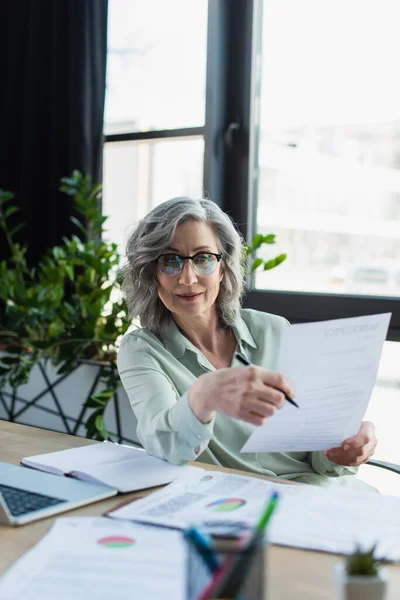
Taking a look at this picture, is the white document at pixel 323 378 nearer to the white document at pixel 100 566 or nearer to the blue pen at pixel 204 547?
the white document at pixel 100 566

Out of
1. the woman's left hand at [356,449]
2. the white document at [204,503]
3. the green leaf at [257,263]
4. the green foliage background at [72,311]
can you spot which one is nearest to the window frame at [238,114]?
the green leaf at [257,263]

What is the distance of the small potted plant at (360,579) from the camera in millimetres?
742

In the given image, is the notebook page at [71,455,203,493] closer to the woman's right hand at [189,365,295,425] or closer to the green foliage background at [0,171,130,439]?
the woman's right hand at [189,365,295,425]

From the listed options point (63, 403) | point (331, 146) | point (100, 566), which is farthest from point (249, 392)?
point (63, 403)

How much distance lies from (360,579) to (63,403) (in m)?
2.38

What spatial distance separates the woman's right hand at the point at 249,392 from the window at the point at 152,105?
191 centimetres

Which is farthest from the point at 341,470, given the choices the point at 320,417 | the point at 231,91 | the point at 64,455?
the point at 231,91

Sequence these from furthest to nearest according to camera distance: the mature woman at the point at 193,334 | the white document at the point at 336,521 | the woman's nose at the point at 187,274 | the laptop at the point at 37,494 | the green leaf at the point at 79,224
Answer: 1. the green leaf at the point at 79,224
2. the woman's nose at the point at 187,274
3. the mature woman at the point at 193,334
4. the laptop at the point at 37,494
5. the white document at the point at 336,521

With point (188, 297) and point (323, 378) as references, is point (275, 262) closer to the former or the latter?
point (188, 297)

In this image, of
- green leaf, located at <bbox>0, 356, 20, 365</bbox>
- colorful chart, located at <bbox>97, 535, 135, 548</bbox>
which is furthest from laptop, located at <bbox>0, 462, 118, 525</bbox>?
green leaf, located at <bbox>0, 356, 20, 365</bbox>

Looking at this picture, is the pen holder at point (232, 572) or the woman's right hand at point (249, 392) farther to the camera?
the woman's right hand at point (249, 392)

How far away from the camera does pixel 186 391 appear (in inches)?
61.7

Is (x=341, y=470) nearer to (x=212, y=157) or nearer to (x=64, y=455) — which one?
(x=64, y=455)

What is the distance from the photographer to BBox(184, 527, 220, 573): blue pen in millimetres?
629
